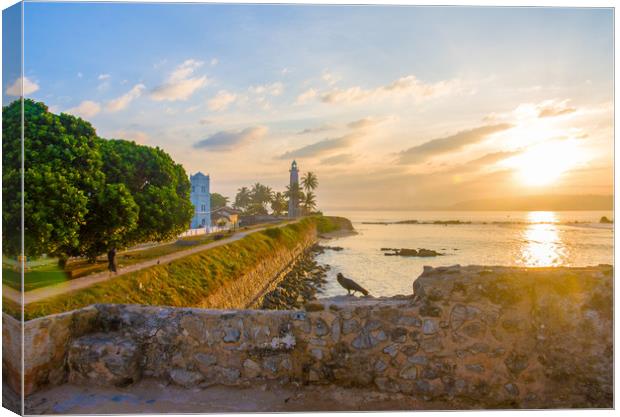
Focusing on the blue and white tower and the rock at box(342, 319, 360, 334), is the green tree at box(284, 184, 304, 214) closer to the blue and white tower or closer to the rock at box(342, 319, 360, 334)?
the blue and white tower

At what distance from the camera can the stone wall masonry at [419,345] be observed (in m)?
3.95

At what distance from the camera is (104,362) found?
415cm

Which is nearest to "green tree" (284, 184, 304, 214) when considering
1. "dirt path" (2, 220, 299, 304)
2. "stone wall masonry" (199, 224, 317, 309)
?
"stone wall masonry" (199, 224, 317, 309)

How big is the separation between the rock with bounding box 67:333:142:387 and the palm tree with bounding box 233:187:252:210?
9187 cm

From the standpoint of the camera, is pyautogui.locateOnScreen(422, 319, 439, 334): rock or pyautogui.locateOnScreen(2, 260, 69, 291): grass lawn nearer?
pyautogui.locateOnScreen(422, 319, 439, 334): rock

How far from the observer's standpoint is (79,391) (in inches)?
163

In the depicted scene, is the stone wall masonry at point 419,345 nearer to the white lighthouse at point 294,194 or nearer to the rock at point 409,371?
the rock at point 409,371

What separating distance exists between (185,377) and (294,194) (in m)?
83.0

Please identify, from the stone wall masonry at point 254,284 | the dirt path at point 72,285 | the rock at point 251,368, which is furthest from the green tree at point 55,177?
the rock at point 251,368

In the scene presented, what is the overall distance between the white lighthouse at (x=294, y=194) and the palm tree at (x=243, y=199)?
1321cm

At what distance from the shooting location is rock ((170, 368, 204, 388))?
4219mm

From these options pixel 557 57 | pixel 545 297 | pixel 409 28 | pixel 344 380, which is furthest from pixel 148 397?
pixel 557 57

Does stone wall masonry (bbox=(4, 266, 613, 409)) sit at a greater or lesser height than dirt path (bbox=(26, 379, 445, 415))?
greater

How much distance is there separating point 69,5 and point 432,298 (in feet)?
19.6
